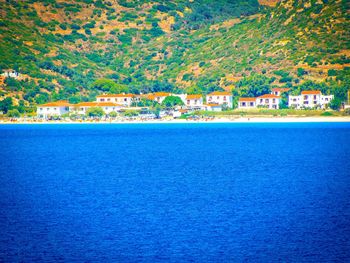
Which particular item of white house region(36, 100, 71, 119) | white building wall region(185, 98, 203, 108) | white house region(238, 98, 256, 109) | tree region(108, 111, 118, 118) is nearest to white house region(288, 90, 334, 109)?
white house region(238, 98, 256, 109)

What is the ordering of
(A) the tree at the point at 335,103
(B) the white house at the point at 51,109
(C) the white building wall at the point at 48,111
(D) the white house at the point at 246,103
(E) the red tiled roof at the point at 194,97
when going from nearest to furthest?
(A) the tree at the point at 335,103, (B) the white house at the point at 51,109, (C) the white building wall at the point at 48,111, (D) the white house at the point at 246,103, (E) the red tiled roof at the point at 194,97

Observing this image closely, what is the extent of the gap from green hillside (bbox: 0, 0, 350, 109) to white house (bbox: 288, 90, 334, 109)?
1865mm

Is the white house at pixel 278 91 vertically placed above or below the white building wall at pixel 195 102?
above

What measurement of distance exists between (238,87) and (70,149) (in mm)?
69214

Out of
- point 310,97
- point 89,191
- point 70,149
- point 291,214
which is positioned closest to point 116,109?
point 310,97

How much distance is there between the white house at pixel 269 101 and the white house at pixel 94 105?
2829 cm

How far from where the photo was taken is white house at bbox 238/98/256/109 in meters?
124

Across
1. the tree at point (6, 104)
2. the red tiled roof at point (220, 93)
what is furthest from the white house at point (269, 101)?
the tree at point (6, 104)

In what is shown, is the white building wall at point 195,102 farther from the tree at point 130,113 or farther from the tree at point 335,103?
the tree at point 335,103

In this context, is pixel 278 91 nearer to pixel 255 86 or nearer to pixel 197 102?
pixel 255 86

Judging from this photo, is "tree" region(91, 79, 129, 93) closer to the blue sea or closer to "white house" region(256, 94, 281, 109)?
"white house" region(256, 94, 281, 109)

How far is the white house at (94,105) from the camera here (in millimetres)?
127188

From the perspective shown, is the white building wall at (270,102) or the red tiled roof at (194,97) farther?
the red tiled roof at (194,97)

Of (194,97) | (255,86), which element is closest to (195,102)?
(194,97)
